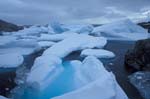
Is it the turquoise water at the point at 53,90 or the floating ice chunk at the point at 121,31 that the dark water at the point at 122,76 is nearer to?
the turquoise water at the point at 53,90

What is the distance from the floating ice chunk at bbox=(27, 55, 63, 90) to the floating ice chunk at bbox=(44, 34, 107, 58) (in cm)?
169

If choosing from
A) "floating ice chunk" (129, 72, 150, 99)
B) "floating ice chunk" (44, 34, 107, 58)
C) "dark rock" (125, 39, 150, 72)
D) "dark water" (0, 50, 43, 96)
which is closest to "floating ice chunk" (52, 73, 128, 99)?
"floating ice chunk" (129, 72, 150, 99)

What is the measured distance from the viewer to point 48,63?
6605mm

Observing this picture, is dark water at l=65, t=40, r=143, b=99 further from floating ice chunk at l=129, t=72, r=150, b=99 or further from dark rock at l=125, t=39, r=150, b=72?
dark rock at l=125, t=39, r=150, b=72

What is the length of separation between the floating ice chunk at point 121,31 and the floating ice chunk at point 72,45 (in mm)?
2781

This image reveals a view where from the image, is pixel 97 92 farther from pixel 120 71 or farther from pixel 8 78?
pixel 8 78

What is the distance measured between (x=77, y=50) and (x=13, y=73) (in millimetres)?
3831

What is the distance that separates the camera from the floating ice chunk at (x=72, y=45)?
29.1 feet

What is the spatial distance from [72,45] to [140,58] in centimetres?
348

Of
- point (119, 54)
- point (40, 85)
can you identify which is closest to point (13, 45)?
point (119, 54)

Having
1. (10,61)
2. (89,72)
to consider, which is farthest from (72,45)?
(89,72)

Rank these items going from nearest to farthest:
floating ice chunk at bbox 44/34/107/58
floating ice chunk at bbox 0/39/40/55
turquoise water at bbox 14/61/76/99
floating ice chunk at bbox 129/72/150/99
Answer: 1. turquoise water at bbox 14/61/76/99
2. floating ice chunk at bbox 129/72/150/99
3. floating ice chunk at bbox 44/34/107/58
4. floating ice chunk at bbox 0/39/40/55

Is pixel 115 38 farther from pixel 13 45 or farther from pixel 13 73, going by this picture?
pixel 13 73

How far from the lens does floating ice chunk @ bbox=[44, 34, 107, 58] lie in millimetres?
8873
